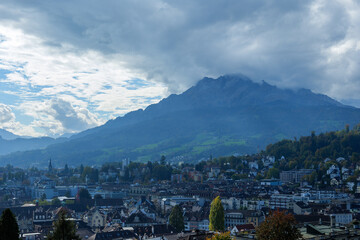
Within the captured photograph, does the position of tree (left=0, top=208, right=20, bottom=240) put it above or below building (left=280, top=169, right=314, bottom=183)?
below

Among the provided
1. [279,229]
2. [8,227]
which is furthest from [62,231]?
[279,229]

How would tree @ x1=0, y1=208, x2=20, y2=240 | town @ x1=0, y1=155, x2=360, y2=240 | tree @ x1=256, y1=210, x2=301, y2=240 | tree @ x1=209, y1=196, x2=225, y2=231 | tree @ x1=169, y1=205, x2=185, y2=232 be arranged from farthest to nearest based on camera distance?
tree @ x1=169, y1=205, x2=185, y2=232 → tree @ x1=209, y1=196, x2=225, y2=231 → town @ x1=0, y1=155, x2=360, y2=240 → tree @ x1=256, y1=210, x2=301, y2=240 → tree @ x1=0, y1=208, x2=20, y2=240

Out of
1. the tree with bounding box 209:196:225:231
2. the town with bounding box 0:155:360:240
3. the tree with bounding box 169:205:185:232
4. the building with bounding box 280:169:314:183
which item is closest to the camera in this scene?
the town with bounding box 0:155:360:240

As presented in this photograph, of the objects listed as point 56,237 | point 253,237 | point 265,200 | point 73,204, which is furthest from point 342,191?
point 56,237

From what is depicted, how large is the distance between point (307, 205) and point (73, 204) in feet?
216

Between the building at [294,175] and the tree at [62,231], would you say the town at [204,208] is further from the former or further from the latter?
the tree at [62,231]

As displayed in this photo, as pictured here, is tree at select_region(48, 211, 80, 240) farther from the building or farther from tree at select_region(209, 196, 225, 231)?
the building

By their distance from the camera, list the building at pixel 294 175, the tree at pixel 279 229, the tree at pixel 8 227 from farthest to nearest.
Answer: the building at pixel 294 175
the tree at pixel 279 229
the tree at pixel 8 227

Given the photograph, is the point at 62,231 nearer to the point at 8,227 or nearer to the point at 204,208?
the point at 8,227

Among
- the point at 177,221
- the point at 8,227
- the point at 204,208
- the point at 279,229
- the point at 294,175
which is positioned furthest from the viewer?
the point at 294,175

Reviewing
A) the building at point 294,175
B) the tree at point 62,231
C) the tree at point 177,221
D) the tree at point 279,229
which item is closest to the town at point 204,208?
the building at point 294,175

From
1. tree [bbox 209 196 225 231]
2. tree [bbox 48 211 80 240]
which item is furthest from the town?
tree [bbox 48 211 80 240]

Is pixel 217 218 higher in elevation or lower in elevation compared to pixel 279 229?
lower

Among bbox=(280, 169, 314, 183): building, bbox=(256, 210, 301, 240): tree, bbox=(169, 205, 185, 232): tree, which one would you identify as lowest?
bbox=(169, 205, 185, 232): tree
